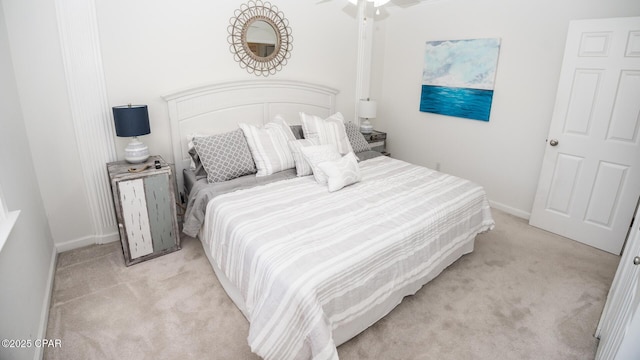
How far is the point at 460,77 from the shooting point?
3.79m

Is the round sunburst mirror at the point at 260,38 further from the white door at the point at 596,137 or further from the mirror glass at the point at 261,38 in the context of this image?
the white door at the point at 596,137

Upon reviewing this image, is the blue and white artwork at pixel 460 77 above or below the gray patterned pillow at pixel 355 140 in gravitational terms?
above

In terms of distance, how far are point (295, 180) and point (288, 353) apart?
1475 mm

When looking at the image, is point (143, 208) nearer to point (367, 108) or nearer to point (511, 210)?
point (367, 108)

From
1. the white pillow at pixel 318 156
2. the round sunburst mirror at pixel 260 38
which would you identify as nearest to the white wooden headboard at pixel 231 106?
the round sunburst mirror at pixel 260 38

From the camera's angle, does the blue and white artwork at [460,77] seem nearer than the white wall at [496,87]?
No

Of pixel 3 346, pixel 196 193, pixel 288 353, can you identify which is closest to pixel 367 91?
pixel 196 193

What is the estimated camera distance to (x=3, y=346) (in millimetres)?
1343

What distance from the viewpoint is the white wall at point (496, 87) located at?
3.14 m

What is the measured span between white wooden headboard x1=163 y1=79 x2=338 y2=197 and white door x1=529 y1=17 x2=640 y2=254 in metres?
2.45

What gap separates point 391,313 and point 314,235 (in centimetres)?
79

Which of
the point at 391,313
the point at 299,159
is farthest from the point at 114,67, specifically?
the point at 391,313

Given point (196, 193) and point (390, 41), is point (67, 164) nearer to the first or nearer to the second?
point (196, 193)

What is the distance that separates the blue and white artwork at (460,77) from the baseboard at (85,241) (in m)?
3.75
